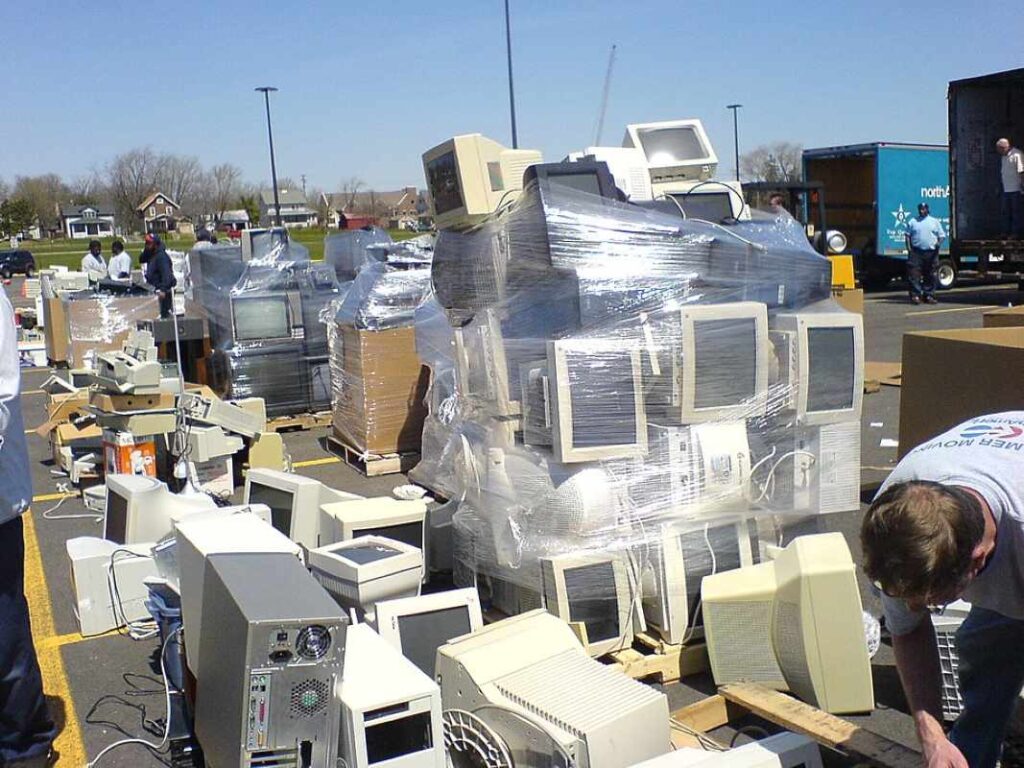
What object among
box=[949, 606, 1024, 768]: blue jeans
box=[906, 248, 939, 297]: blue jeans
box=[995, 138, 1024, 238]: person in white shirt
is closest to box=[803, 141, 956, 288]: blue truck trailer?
box=[906, 248, 939, 297]: blue jeans

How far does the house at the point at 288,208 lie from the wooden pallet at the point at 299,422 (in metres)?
48.0

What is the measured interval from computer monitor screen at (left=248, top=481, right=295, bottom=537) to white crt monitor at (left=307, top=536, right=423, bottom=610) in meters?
0.94

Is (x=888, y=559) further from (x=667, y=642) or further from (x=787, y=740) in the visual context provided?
(x=667, y=642)

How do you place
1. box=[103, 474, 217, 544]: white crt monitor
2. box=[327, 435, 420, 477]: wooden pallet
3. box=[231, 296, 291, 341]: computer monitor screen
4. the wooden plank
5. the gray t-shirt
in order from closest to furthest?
the gray t-shirt < the wooden plank < box=[103, 474, 217, 544]: white crt monitor < box=[327, 435, 420, 477]: wooden pallet < box=[231, 296, 291, 341]: computer monitor screen

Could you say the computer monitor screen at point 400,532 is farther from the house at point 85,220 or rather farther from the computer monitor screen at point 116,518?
the house at point 85,220

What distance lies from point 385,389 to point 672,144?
8.83 feet

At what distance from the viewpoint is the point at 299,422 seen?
343 inches

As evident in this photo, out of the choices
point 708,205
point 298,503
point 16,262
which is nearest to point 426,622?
point 298,503

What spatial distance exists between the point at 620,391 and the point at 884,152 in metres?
15.0

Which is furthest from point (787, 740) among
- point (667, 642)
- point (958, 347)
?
point (958, 347)

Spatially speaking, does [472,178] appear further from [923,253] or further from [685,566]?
[923,253]

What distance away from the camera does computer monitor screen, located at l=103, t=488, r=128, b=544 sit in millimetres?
4922

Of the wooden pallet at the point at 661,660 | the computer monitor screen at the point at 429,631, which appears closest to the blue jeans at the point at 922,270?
the wooden pallet at the point at 661,660

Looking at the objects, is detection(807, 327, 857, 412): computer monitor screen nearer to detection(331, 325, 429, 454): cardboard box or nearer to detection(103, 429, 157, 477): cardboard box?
detection(331, 325, 429, 454): cardboard box
